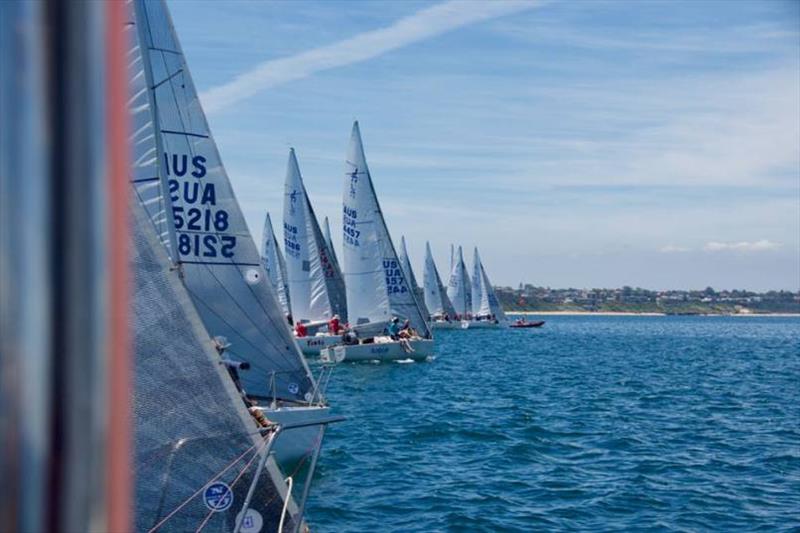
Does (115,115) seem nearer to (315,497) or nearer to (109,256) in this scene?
(109,256)

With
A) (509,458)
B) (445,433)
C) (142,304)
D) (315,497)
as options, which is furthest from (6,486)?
(445,433)

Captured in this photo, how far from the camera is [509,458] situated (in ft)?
53.4

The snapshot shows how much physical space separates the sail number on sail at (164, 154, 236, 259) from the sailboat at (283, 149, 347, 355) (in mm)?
21647

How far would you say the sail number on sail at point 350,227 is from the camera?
35.6 metres

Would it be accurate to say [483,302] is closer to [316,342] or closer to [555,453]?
[316,342]

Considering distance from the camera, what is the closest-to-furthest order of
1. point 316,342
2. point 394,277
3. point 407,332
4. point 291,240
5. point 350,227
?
point 407,332 → point 316,342 → point 350,227 → point 394,277 → point 291,240

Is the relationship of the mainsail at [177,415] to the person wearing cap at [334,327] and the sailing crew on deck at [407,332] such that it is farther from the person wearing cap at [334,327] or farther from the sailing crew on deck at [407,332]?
the person wearing cap at [334,327]

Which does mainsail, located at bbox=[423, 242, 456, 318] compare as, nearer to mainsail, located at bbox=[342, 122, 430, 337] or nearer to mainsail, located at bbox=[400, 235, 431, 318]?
mainsail, located at bbox=[400, 235, 431, 318]

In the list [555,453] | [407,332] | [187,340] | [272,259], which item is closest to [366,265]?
[407,332]

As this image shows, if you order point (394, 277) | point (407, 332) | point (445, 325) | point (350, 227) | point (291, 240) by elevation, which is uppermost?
point (350, 227)

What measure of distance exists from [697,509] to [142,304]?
891 cm

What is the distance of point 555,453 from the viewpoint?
16.8 m

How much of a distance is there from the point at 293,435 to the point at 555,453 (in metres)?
5.90

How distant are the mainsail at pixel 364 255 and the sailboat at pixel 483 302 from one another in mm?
41719
